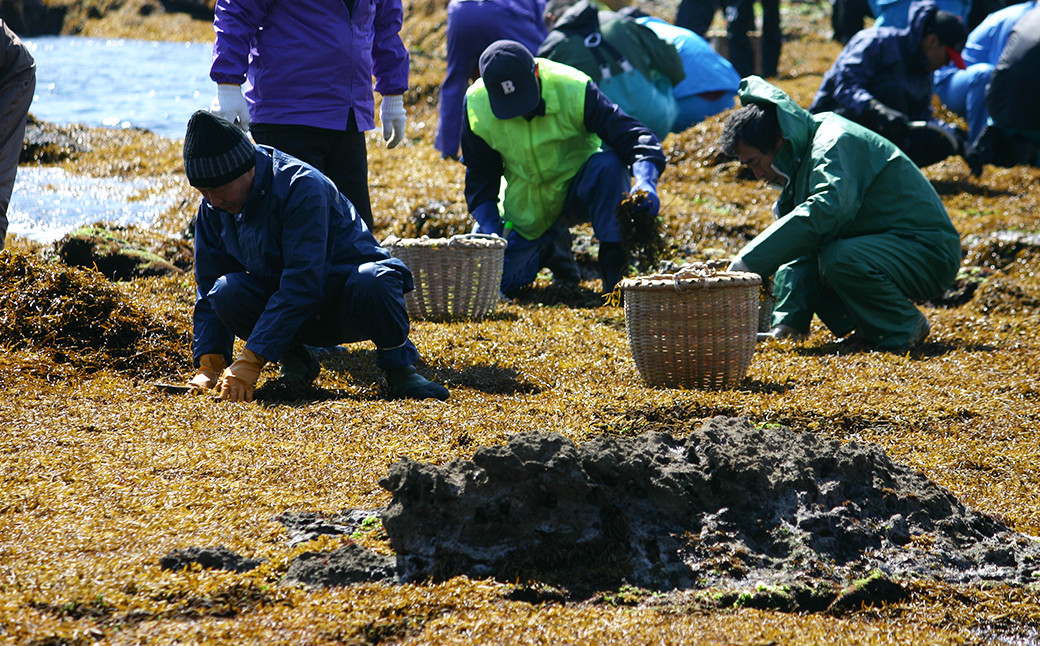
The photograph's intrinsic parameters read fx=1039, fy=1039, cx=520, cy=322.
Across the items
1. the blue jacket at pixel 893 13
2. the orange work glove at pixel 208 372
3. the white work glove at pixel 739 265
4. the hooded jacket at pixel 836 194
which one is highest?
the blue jacket at pixel 893 13

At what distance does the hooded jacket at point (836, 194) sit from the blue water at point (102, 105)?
4288mm

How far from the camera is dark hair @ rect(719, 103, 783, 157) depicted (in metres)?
4.42

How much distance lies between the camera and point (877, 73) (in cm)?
796

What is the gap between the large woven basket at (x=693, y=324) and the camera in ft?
12.0

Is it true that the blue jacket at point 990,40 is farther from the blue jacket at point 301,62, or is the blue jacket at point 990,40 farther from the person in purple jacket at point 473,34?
the blue jacket at point 301,62

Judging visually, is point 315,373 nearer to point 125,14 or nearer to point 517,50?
point 517,50

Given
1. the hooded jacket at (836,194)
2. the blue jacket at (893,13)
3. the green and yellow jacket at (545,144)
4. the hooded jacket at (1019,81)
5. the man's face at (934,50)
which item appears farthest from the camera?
the blue jacket at (893,13)

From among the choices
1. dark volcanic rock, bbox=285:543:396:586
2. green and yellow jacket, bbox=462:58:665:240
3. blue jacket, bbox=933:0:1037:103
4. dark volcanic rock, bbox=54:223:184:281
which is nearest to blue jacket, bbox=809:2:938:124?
blue jacket, bbox=933:0:1037:103

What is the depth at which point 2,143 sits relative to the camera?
4082 mm

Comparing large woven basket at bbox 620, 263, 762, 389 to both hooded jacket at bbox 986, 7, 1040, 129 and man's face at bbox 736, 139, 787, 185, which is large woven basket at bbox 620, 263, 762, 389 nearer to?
man's face at bbox 736, 139, 787, 185

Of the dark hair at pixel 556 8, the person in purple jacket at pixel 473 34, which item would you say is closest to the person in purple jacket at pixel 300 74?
the person in purple jacket at pixel 473 34

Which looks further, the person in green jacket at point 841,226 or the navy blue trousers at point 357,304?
the person in green jacket at point 841,226

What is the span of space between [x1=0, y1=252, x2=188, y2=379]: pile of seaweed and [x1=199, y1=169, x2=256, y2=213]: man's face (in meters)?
0.81

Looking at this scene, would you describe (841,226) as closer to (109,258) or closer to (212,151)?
(212,151)
